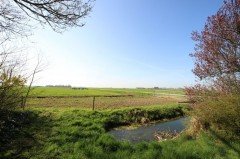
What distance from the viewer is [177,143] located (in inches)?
437

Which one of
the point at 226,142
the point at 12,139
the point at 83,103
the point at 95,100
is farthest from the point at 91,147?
the point at 95,100

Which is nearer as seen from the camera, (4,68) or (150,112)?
(4,68)

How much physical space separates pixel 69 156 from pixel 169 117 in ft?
56.9

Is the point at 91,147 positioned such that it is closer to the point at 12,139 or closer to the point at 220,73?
the point at 12,139

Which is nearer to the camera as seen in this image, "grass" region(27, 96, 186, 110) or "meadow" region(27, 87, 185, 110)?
"meadow" region(27, 87, 185, 110)

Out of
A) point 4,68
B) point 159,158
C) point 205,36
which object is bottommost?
point 159,158

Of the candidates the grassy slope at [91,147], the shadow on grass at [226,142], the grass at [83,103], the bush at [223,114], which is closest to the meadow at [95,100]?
the grass at [83,103]

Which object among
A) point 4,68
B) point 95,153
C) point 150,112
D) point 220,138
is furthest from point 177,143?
point 150,112

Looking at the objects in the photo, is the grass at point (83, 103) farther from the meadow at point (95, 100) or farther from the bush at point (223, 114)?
the bush at point (223, 114)

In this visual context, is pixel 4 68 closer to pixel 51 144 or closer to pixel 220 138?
pixel 51 144

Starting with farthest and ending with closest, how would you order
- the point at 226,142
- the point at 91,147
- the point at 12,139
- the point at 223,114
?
the point at 223,114
the point at 226,142
the point at 91,147
the point at 12,139

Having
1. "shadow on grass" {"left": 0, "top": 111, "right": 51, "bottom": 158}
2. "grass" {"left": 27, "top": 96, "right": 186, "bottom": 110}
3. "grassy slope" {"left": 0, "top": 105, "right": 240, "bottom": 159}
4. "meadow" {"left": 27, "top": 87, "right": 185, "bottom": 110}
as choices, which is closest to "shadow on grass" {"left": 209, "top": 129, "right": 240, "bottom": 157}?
"grassy slope" {"left": 0, "top": 105, "right": 240, "bottom": 159}

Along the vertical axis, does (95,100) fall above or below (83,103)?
above

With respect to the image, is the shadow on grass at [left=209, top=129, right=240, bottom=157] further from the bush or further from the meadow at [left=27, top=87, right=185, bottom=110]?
the meadow at [left=27, top=87, right=185, bottom=110]
